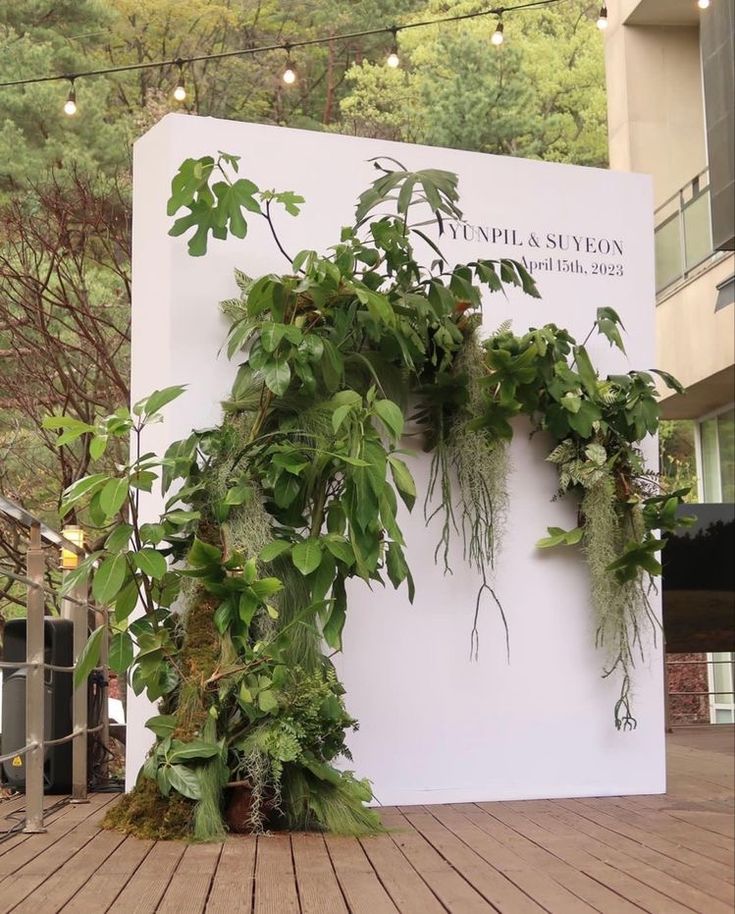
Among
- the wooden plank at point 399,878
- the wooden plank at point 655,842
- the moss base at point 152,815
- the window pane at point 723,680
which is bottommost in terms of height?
the window pane at point 723,680

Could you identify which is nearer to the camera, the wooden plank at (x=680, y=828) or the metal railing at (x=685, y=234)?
the wooden plank at (x=680, y=828)

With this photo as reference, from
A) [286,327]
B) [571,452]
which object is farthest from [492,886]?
[571,452]

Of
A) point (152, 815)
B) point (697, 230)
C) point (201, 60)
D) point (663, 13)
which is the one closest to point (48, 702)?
point (152, 815)

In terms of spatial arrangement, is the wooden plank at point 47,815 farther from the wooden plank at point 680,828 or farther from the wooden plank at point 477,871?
the wooden plank at point 680,828

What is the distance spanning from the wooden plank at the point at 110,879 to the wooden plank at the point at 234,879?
0.62ft

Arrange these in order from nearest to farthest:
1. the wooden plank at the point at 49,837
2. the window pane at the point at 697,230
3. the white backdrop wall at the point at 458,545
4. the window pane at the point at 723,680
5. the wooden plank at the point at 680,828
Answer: the wooden plank at the point at 49,837
the wooden plank at the point at 680,828
the white backdrop wall at the point at 458,545
the window pane at the point at 697,230
the window pane at the point at 723,680

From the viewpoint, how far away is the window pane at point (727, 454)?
8.94m

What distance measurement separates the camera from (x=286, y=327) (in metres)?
3.16

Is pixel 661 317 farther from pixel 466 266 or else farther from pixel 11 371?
pixel 466 266

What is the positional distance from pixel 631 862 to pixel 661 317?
281 inches

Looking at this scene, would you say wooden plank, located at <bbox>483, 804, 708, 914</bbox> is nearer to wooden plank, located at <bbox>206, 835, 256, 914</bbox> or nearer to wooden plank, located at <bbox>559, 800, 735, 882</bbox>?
wooden plank, located at <bbox>559, 800, 735, 882</bbox>

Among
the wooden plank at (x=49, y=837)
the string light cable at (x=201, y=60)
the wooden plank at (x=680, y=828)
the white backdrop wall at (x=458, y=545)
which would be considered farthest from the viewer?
the string light cable at (x=201, y=60)

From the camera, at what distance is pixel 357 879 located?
2.44 metres

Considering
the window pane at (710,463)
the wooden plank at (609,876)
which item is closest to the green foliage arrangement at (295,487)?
the wooden plank at (609,876)
